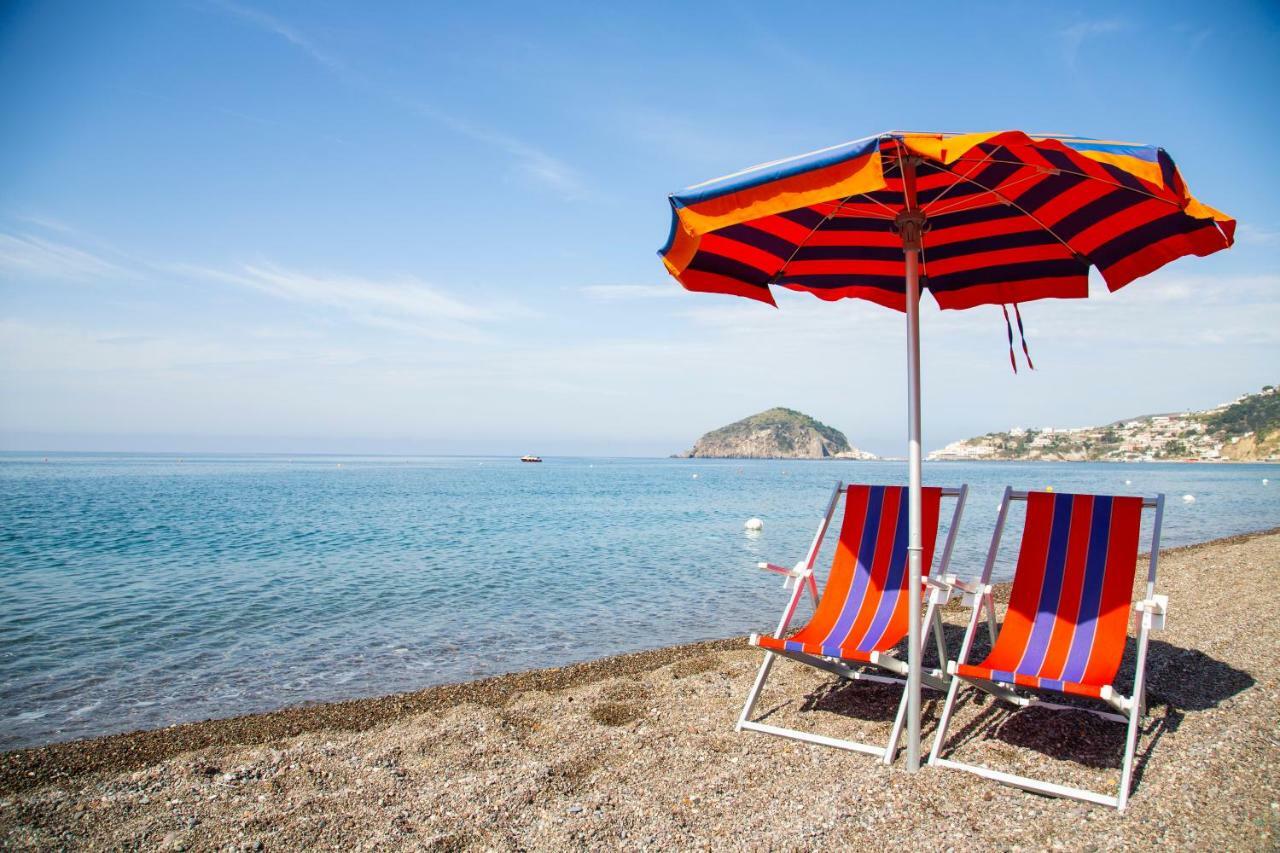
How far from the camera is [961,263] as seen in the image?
170 inches

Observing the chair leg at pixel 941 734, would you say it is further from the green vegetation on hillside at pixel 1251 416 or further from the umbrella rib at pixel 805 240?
the green vegetation on hillside at pixel 1251 416

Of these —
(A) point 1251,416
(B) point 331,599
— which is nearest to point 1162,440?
(A) point 1251,416

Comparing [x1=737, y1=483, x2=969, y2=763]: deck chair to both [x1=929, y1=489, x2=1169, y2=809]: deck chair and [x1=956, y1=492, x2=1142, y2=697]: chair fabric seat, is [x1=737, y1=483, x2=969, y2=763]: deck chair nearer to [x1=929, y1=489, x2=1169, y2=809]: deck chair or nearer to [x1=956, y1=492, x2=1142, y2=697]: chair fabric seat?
[x1=929, y1=489, x2=1169, y2=809]: deck chair

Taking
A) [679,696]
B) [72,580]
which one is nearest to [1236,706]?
[679,696]

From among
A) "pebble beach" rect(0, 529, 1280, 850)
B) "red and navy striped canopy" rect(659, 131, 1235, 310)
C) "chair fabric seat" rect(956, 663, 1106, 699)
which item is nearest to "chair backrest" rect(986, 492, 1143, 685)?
"chair fabric seat" rect(956, 663, 1106, 699)

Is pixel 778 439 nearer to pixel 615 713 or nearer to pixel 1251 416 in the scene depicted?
pixel 1251 416

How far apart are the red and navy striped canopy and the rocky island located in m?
162

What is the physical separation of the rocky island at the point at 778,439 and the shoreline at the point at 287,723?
527ft

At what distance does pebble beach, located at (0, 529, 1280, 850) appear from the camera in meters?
2.87

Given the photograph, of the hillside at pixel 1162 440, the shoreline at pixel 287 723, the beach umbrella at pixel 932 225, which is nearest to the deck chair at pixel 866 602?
the beach umbrella at pixel 932 225

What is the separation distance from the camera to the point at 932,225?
4.07 metres

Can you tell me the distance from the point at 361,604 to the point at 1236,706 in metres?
9.13

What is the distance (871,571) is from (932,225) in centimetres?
208

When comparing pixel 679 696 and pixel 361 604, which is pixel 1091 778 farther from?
pixel 361 604
